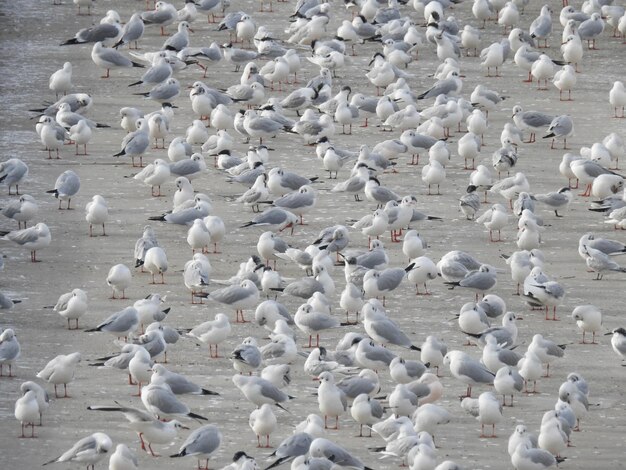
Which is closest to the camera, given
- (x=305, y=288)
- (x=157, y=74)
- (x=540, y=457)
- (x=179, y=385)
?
(x=540, y=457)

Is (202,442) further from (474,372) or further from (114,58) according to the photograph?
(114,58)

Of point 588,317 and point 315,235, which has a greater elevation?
point 588,317

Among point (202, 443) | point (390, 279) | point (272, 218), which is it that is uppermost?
point (202, 443)

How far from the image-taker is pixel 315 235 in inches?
878

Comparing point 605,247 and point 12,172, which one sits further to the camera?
point 12,172

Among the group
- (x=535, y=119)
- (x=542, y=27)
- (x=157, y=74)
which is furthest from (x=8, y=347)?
(x=542, y=27)

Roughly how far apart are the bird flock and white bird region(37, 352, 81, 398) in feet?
0.07

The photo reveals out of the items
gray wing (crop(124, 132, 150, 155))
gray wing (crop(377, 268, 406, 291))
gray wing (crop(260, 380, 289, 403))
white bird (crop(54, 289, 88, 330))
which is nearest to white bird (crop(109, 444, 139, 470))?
gray wing (crop(260, 380, 289, 403))

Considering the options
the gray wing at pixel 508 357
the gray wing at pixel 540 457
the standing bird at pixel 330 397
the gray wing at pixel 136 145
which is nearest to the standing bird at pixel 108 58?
the gray wing at pixel 136 145

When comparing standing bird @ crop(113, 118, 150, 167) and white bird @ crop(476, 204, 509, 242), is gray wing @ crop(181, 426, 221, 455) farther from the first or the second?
standing bird @ crop(113, 118, 150, 167)

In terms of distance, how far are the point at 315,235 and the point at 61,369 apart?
5.59 metres

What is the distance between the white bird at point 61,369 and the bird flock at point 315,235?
0.8 inches

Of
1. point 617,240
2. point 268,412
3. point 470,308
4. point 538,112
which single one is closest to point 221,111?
point 538,112

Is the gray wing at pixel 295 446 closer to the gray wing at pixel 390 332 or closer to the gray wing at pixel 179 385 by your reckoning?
the gray wing at pixel 179 385
